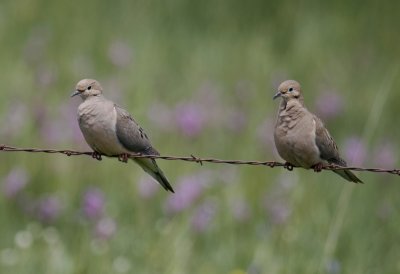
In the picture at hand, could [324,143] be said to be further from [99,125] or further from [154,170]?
[99,125]

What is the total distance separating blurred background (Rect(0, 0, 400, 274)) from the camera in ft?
28.3

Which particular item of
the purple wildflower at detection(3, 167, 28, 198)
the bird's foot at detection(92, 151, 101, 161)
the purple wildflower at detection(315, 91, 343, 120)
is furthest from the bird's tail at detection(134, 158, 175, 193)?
the purple wildflower at detection(315, 91, 343, 120)

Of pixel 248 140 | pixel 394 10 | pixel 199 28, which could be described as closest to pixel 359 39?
pixel 394 10

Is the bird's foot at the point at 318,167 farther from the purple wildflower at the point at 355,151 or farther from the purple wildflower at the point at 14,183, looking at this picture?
the purple wildflower at the point at 14,183

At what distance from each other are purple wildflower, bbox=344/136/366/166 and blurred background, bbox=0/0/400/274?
0.07ft

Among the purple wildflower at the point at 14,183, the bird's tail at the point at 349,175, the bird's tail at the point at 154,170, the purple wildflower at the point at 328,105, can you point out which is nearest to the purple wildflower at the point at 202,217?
the purple wildflower at the point at 14,183

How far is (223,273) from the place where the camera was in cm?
870

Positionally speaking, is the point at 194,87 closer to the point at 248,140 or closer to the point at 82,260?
the point at 248,140

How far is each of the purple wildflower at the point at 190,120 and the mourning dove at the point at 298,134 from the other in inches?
150

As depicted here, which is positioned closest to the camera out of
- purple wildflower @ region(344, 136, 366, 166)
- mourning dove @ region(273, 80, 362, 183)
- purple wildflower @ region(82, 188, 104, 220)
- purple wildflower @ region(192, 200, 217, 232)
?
mourning dove @ region(273, 80, 362, 183)

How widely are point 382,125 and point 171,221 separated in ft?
9.22

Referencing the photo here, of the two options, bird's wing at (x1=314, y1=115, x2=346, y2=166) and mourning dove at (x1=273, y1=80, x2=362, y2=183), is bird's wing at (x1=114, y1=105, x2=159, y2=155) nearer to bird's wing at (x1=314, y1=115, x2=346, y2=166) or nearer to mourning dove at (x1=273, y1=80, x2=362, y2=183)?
mourning dove at (x1=273, y1=80, x2=362, y2=183)

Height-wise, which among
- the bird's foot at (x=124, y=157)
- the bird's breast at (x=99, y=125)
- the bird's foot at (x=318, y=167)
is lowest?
the bird's foot at (x=124, y=157)

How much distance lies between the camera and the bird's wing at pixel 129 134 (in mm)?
6168
